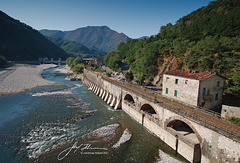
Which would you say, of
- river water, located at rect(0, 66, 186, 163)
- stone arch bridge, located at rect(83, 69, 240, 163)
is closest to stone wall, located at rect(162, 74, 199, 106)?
stone arch bridge, located at rect(83, 69, 240, 163)

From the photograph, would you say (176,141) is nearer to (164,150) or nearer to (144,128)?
(164,150)

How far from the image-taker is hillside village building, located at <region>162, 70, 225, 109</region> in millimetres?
25438

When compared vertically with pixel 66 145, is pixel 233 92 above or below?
above

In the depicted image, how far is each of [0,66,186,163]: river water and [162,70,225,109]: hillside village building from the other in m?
10.5

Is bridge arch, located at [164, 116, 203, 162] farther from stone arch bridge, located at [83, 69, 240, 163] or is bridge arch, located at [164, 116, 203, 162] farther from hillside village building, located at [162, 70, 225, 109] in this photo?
hillside village building, located at [162, 70, 225, 109]

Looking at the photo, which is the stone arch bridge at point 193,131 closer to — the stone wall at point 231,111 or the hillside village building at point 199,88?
the hillside village building at point 199,88

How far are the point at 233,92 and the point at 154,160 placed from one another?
2508 cm

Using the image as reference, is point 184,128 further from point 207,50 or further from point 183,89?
point 207,50

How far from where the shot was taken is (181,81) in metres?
28.6

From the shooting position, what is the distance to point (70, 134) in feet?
89.6

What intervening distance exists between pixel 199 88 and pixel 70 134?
26926mm

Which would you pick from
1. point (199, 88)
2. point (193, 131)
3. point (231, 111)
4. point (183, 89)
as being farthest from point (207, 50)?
point (193, 131)

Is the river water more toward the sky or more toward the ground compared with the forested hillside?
more toward the ground

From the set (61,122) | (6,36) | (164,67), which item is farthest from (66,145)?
(6,36)
